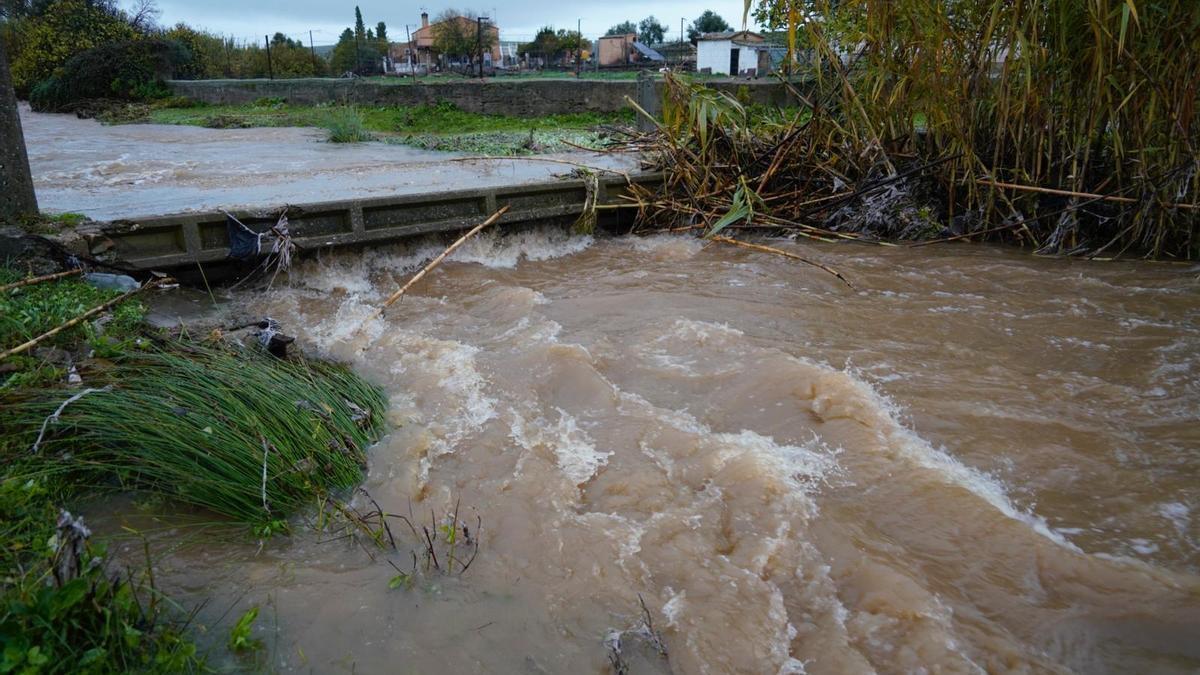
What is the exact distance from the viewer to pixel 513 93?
53.0ft

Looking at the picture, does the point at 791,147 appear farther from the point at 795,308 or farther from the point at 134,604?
the point at 134,604

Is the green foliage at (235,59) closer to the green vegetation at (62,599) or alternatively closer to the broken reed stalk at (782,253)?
the broken reed stalk at (782,253)

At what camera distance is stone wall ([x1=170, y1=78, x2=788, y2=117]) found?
43.9 ft

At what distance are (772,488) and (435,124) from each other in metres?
14.2

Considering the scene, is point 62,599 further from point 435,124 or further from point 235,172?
point 435,124

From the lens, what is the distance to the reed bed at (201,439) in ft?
10.2

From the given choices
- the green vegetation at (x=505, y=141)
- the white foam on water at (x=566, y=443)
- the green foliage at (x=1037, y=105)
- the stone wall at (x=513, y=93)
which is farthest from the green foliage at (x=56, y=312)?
the stone wall at (x=513, y=93)

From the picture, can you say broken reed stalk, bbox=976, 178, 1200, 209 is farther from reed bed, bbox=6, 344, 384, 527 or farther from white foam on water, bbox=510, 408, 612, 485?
reed bed, bbox=6, 344, 384, 527

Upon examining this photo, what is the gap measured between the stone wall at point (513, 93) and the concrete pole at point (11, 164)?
30.3 feet

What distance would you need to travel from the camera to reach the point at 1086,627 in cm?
255

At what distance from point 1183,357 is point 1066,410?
1326 millimetres

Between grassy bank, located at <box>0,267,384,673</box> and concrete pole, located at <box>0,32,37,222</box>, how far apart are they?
3.59 feet

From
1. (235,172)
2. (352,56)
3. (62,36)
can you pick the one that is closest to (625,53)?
(352,56)

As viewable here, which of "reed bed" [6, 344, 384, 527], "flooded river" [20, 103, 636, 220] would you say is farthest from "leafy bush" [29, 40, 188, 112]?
"reed bed" [6, 344, 384, 527]
